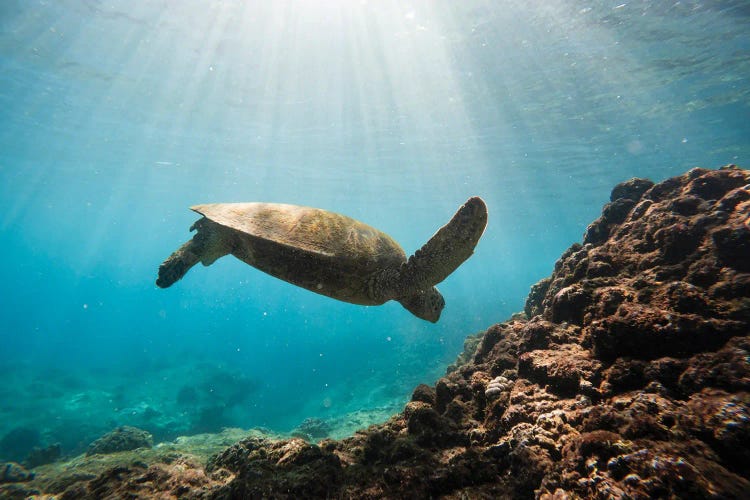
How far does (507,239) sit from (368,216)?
37.4 metres

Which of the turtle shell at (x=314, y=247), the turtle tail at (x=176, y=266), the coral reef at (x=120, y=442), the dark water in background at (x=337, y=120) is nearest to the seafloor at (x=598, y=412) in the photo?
the turtle shell at (x=314, y=247)

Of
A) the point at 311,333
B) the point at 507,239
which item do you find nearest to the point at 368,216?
the point at 311,333

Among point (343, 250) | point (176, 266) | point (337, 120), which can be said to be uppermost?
point (337, 120)

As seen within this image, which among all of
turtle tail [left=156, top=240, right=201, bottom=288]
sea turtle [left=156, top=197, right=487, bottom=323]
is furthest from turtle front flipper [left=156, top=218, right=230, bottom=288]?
sea turtle [left=156, top=197, right=487, bottom=323]

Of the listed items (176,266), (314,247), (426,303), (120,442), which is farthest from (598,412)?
(120,442)

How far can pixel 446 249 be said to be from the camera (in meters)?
3.83

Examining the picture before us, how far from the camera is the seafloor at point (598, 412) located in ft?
6.67

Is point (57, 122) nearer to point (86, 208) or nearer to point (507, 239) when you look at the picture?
point (86, 208)

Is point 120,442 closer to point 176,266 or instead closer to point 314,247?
point 176,266

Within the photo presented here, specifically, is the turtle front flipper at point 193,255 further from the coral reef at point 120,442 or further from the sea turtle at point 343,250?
the coral reef at point 120,442

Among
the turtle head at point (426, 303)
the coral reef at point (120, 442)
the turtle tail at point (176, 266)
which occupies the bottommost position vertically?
the coral reef at point (120, 442)

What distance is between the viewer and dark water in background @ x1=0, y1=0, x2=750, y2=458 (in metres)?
14.6

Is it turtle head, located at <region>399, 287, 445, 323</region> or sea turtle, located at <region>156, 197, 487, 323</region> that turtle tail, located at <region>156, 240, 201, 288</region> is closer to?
sea turtle, located at <region>156, 197, 487, 323</region>

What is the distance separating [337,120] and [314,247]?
21.8 m
